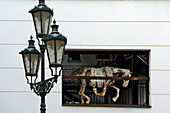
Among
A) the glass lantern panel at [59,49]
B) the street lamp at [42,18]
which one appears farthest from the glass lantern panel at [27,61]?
the glass lantern panel at [59,49]

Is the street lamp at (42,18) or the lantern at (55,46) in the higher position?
the street lamp at (42,18)

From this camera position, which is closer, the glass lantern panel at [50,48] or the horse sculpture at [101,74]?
the glass lantern panel at [50,48]

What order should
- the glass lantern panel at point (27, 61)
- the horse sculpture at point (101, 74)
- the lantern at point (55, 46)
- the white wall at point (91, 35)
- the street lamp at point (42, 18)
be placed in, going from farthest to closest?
the horse sculpture at point (101, 74) < the white wall at point (91, 35) < the glass lantern panel at point (27, 61) < the street lamp at point (42, 18) < the lantern at point (55, 46)

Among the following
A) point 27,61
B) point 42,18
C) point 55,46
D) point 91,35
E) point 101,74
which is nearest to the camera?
point 55,46

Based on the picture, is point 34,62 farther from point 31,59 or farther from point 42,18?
point 42,18

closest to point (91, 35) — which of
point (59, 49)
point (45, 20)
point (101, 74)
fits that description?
point (101, 74)

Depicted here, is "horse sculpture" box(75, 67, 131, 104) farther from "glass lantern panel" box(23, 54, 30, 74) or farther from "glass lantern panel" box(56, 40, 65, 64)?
"glass lantern panel" box(56, 40, 65, 64)

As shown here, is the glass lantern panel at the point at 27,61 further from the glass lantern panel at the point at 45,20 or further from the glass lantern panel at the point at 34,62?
the glass lantern panel at the point at 45,20

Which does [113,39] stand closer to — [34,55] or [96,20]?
[96,20]

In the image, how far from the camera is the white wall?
198 inches

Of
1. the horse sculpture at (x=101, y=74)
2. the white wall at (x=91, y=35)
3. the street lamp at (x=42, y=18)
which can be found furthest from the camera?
the horse sculpture at (x=101, y=74)

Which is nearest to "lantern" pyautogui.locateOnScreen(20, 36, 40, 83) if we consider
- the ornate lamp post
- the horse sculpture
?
the ornate lamp post

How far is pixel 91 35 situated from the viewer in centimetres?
511

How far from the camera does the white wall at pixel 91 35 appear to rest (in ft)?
16.5
